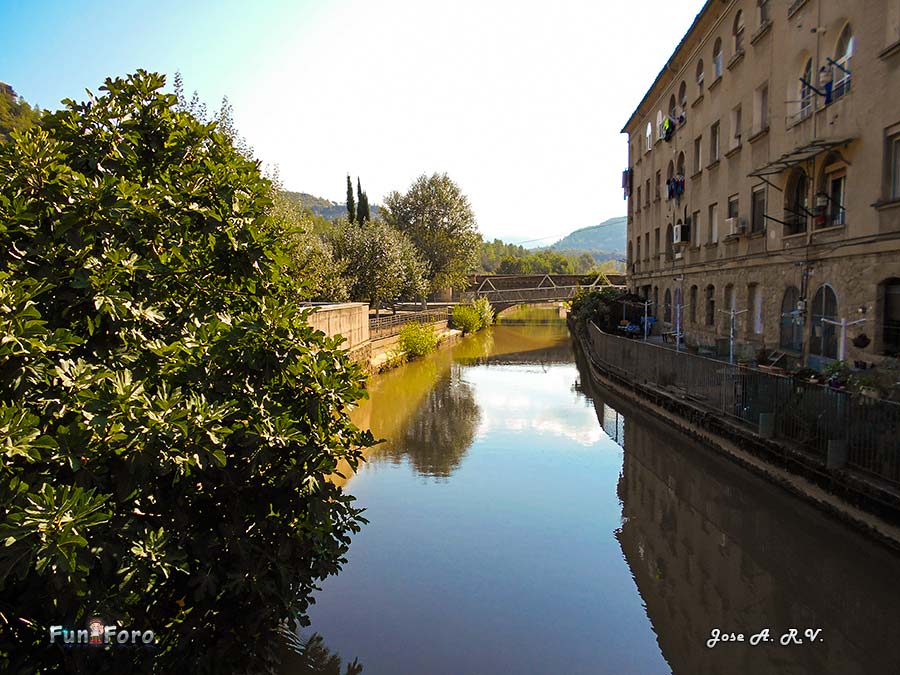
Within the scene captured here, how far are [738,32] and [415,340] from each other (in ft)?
61.9

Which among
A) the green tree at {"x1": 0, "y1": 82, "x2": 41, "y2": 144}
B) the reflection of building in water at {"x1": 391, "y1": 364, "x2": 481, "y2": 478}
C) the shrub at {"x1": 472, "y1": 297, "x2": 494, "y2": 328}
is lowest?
the reflection of building in water at {"x1": 391, "y1": 364, "x2": 481, "y2": 478}

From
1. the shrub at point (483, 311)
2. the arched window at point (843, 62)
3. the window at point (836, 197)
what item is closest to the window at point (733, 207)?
the window at point (836, 197)

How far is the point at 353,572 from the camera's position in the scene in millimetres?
8188

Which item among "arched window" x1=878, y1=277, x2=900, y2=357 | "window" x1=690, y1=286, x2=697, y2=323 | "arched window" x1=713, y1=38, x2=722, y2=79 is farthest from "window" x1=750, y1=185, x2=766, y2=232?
"arched window" x1=878, y1=277, x2=900, y2=357

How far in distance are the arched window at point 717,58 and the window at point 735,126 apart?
203cm

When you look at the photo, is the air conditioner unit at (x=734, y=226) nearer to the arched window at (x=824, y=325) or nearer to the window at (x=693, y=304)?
the window at (x=693, y=304)

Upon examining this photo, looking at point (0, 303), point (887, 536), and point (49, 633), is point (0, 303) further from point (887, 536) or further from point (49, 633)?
point (887, 536)

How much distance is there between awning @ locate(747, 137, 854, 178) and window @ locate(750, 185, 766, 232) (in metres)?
0.77

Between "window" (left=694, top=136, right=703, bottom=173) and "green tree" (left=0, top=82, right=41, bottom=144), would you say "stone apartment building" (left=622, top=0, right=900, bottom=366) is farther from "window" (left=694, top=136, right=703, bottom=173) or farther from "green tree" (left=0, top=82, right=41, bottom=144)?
"green tree" (left=0, top=82, right=41, bottom=144)

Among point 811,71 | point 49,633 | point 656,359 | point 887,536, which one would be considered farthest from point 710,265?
point 49,633

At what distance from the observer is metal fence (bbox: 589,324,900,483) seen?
769 cm

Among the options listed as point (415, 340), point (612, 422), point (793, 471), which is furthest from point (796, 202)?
point (415, 340)

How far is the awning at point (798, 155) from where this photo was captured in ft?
41.2

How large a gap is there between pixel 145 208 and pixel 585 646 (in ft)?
19.7
